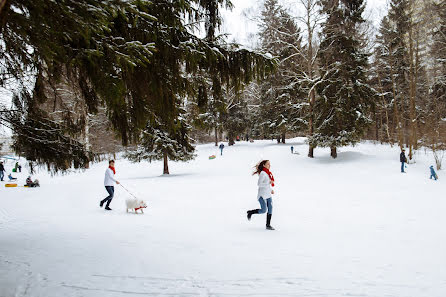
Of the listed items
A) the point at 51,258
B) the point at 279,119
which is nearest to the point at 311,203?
the point at 51,258

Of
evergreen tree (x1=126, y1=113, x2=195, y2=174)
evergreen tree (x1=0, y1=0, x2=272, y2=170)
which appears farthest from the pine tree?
evergreen tree (x1=0, y1=0, x2=272, y2=170)

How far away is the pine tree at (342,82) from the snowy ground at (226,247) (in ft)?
35.4

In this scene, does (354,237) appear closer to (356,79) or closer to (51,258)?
(51,258)

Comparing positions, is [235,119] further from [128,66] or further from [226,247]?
[128,66]

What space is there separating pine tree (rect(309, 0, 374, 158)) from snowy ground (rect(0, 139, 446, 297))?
10784 millimetres

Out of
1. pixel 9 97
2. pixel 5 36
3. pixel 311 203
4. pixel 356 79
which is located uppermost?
pixel 356 79

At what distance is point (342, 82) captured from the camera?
2370cm

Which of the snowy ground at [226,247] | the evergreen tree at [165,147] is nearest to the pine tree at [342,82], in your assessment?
the evergreen tree at [165,147]

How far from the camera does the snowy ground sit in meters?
3.99

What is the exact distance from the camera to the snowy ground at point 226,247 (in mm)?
3992

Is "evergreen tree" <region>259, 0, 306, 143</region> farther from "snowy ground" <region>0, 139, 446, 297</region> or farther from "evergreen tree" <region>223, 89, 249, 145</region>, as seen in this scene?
"snowy ground" <region>0, 139, 446, 297</region>

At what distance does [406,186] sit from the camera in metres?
15.6

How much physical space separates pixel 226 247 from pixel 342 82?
2154 centimetres

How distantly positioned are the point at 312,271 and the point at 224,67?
3.93m
